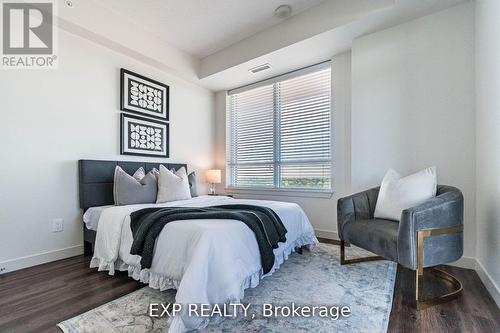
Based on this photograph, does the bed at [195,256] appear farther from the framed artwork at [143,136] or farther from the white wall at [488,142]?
the white wall at [488,142]

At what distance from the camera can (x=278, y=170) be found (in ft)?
13.3

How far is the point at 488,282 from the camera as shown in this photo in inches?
74.3

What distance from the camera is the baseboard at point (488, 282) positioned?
66.8 inches

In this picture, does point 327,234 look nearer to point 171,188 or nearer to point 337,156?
point 337,156

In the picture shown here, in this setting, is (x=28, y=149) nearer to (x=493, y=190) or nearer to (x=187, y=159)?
(x=187, y=159)

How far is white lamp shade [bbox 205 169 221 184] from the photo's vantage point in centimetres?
436

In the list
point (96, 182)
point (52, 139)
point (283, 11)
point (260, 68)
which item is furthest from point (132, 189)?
point (283, 11)

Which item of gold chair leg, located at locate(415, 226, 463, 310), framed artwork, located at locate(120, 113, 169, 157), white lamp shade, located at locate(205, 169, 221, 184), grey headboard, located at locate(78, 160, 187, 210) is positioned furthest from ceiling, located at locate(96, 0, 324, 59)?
gold chair leg, located at locate(415, 226, 463, 310)

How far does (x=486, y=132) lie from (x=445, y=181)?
2.01ft

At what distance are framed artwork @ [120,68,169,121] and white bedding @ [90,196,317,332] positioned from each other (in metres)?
1.78

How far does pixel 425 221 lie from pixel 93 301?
2.48 meters

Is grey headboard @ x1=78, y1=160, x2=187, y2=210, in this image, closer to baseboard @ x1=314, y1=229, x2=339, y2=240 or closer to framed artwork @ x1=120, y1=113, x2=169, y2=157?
framed artwork @ x1=120, y1=113, x2=169, y2=157

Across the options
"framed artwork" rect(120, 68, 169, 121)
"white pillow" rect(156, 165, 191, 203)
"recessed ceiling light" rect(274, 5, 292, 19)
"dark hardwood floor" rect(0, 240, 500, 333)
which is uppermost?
"recessed ceiling light" rect(274, 5, 292, 19)

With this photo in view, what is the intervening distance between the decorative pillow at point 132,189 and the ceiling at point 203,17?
6.17ft
